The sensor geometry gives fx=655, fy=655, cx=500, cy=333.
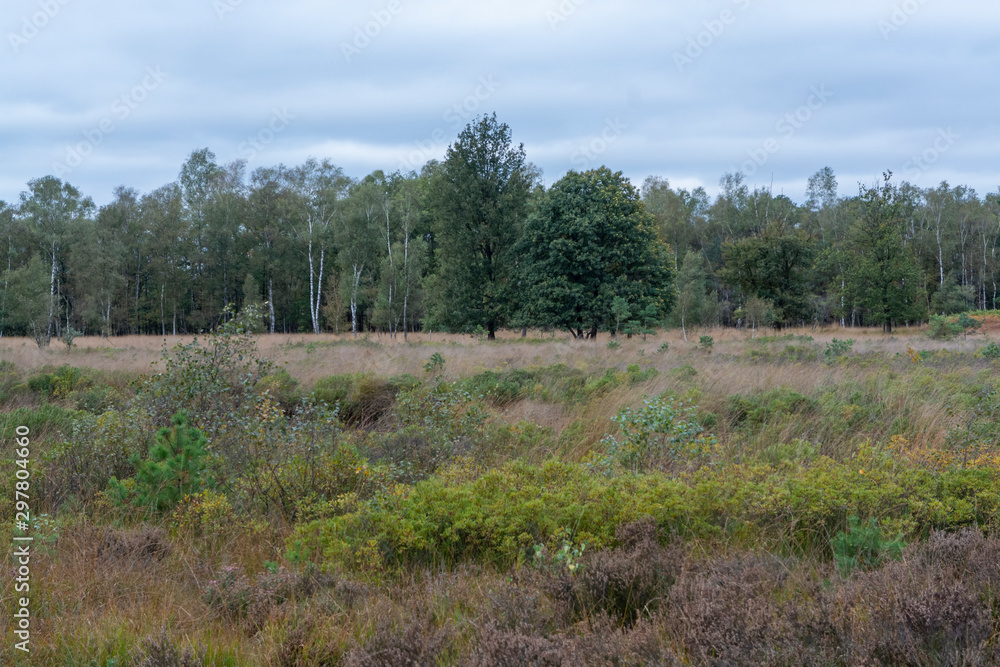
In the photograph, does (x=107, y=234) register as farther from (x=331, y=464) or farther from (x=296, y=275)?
(x=331, y=464)

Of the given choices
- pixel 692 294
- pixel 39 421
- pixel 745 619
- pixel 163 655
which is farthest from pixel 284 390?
pixel 692 294

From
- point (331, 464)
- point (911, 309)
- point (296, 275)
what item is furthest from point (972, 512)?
point (296, 275)

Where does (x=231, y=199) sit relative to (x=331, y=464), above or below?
above

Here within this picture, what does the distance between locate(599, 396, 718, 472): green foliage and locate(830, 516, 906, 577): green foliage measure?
1646mm

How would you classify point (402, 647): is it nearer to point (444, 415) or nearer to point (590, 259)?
point (444, 415)

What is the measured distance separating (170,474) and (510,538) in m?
2.90

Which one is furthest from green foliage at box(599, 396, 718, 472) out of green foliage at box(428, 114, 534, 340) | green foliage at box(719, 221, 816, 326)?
green foliage at box(719, 221, 816, 326)

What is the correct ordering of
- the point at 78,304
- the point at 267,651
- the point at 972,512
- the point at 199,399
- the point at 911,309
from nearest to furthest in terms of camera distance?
1. the point at 267,651
2. the point at 972,512
3. the point at 199,399
4. the point at 911,309
5. the point at 78,304

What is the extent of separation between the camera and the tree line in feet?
93.2

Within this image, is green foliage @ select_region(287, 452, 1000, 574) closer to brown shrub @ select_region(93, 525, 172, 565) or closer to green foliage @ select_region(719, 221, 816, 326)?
brown shrub @ select_region(93, 525, 172, 565)

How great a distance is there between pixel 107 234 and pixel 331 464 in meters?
51.0

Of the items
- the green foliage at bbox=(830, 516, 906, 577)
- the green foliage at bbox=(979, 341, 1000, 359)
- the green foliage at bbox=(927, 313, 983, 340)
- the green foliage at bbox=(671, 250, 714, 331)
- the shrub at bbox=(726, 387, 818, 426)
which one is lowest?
the green foliage at bbox=(830, 516, 906, 577)

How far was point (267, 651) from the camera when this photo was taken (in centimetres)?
282

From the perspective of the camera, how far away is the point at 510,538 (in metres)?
3.71
